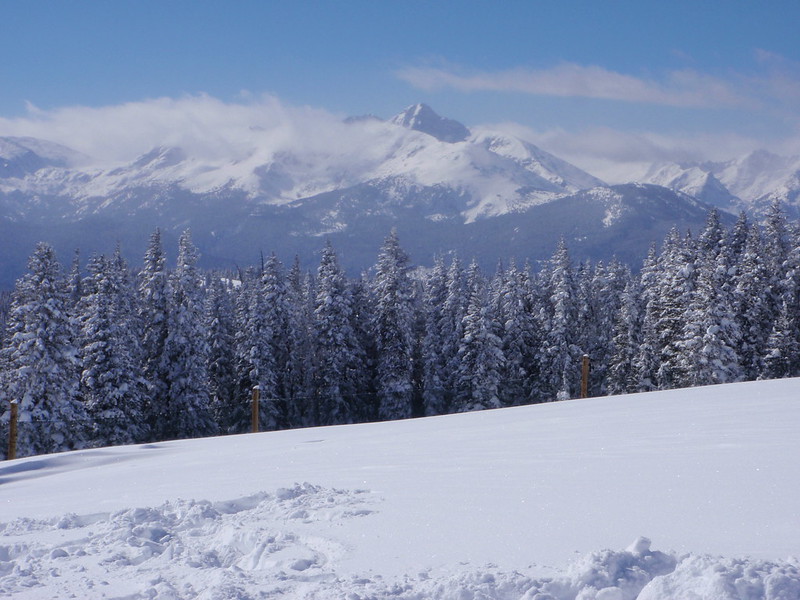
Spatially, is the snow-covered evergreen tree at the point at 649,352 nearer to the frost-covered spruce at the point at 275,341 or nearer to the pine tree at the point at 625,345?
the pine tree at the point at 625,345

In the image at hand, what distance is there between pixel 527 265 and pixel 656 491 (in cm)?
4768

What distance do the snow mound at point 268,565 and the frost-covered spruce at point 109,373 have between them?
2530 cm

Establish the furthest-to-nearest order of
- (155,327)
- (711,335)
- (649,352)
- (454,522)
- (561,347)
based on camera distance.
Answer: (561,347) < (649,352) < (155,327) < (711,335) < (454,522)

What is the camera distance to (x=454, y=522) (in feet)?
20.0

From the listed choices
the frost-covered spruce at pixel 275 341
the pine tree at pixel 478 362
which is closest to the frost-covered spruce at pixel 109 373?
the frost-covered spruce at pixel 275 341

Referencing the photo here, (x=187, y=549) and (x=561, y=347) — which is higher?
(x=561, y=347)

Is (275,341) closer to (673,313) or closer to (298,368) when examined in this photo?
(298,368)

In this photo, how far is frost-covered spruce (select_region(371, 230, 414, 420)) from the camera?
40.6m

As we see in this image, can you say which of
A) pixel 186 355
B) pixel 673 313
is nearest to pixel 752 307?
pixel 673 313

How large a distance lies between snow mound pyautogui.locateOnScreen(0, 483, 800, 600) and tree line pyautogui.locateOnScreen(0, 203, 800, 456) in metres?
21.5

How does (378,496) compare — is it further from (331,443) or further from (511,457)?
(331,443)

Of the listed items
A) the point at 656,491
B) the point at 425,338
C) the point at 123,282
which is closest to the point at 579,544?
the point at 656,491

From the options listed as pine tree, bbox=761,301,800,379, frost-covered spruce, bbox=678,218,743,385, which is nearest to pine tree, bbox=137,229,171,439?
frost-covered spruce, bbox=678,218,743,385

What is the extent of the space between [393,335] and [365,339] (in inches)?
130
